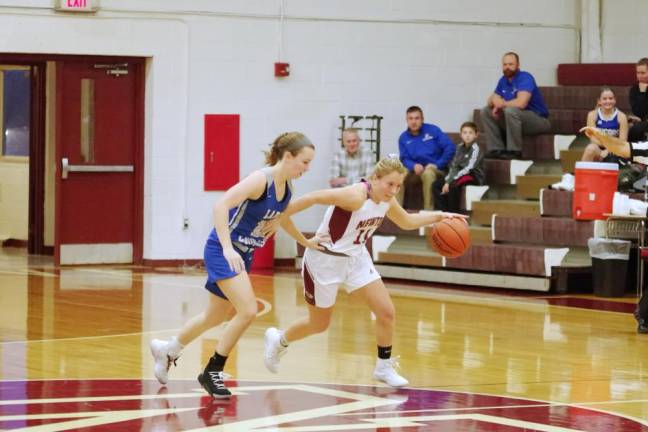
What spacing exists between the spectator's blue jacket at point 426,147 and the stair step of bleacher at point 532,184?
864 millimetres

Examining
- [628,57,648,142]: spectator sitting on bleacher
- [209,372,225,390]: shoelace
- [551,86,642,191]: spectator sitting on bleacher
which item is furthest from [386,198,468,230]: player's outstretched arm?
[628,57,648,142]: spectator sitting on bleacher

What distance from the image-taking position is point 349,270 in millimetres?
7695

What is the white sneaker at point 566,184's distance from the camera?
13.9 metres

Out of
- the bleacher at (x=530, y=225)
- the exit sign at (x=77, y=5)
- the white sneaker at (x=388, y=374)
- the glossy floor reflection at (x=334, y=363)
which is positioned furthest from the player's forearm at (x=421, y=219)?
the exit sign at (x=77, y=5)

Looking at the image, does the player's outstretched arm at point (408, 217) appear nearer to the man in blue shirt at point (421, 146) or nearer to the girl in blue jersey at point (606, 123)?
the girl in blue jersey at point (606, 123)

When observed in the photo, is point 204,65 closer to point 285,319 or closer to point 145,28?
point 145,28

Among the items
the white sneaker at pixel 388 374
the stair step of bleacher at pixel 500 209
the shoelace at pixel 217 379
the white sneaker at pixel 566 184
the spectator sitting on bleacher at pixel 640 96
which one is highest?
the spectator sitting on bleacher at pixel 640 96

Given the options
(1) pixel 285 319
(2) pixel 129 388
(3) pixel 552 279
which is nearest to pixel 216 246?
(2) pixel 129 388

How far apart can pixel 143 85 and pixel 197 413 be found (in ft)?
31.6

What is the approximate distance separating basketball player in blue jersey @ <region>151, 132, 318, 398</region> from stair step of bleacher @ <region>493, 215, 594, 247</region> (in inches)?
269

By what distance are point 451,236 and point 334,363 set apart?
1.09 metres

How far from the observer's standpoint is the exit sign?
14.9 meters

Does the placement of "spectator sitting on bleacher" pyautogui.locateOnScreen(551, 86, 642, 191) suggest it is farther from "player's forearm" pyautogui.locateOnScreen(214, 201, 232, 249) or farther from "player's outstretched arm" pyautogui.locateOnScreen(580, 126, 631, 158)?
"player's forearm" pyautogui.locateOnScreen(214, 201, 232, 249)

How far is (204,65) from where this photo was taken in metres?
15.7
